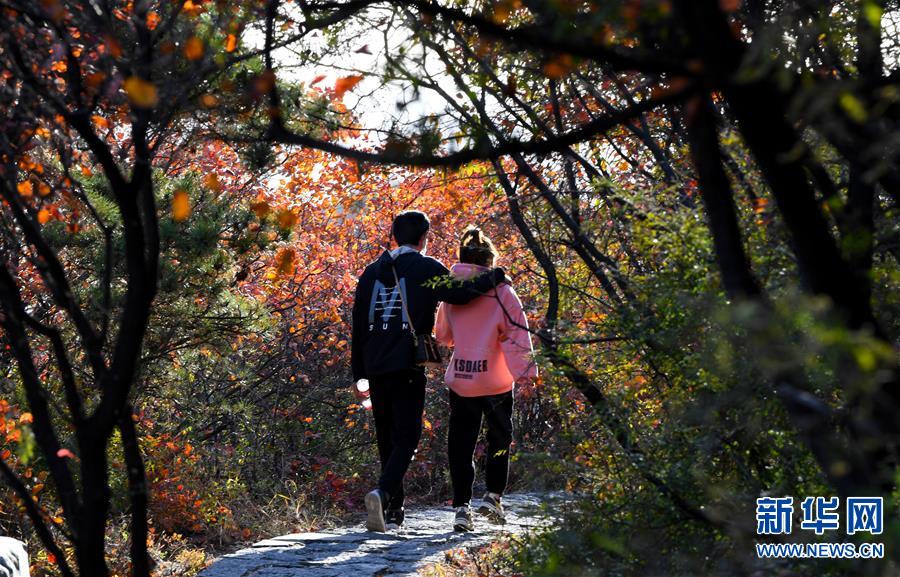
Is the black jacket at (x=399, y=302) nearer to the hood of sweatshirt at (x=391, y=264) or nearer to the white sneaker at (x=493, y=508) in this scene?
the hood of sweatshirt at (x=391, y=264)

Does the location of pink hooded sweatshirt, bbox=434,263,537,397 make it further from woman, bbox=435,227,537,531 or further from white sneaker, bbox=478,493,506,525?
white sneaker, bbox=478,493,506,525

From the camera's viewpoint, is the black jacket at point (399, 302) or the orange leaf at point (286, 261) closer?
the orange leaf at point (286, 261)

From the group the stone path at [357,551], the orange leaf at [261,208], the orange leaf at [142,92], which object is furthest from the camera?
the stone path at [357,551]

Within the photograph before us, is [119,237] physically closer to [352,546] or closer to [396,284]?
[396,284]

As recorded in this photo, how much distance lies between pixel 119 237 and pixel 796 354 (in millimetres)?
5470

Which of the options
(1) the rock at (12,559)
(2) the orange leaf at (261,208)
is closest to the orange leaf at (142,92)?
(2) the orange leaf at (261,208)

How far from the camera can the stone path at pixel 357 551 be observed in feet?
20.1

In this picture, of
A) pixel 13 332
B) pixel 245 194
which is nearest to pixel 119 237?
pixel 245 194

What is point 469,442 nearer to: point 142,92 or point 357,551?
point 357,551

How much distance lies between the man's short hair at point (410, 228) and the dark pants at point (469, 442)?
1059 mm

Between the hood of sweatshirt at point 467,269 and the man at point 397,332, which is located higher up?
the hood of sweatshirt at point 467,269

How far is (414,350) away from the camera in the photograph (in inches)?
268

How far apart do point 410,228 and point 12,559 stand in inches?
119

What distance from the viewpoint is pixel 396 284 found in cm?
695
